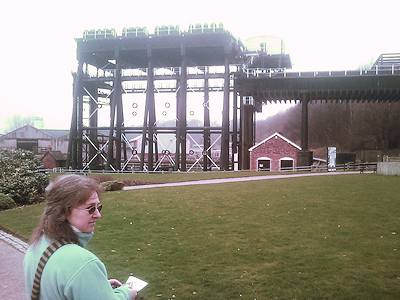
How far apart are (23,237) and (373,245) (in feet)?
30.4

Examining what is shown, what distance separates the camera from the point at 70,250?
214cm

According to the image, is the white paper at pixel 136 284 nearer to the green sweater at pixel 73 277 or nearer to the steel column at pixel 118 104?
the green sweater at pixel 73 277

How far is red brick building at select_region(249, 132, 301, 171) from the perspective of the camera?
37.9 meters

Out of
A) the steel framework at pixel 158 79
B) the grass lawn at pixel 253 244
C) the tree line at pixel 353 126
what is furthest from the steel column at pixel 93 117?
the grass lawn at pixel 253 244

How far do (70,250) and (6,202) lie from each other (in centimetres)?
1543

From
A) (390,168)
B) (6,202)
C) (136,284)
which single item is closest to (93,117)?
(6,202)

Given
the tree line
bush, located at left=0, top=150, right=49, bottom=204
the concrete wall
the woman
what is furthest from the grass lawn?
the tree line

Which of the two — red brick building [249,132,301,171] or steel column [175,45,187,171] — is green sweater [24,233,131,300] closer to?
red brick building [249,132,301,171]

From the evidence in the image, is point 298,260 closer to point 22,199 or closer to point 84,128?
point 22,199

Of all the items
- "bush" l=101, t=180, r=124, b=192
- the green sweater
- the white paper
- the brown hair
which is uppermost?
the brown hair

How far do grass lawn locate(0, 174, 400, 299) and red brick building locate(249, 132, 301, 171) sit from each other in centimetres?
2298

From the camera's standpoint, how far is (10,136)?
248ft

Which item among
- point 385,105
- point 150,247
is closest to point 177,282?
point 150,247

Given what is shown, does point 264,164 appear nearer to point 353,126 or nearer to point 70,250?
point 353,126
